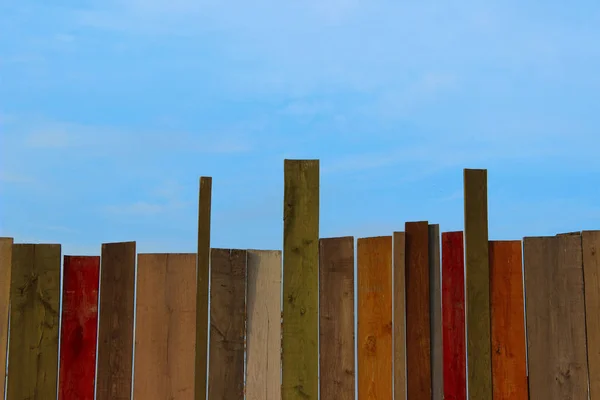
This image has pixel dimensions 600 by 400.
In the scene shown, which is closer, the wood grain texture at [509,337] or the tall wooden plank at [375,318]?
the tall wooden plank at [375,318]

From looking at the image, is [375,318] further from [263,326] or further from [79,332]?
[79,332]

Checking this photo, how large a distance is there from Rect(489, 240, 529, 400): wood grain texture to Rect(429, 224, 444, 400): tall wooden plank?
0.46 m

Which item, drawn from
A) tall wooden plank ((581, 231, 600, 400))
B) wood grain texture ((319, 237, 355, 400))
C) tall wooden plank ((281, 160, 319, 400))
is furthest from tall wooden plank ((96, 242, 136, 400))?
tall wooden plank ((581, 231, 600, 400))

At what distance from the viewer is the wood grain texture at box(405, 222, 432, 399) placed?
5.30m

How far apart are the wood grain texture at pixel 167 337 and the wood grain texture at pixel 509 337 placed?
2419mm

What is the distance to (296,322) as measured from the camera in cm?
535

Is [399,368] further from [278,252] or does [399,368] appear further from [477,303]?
[278,252]

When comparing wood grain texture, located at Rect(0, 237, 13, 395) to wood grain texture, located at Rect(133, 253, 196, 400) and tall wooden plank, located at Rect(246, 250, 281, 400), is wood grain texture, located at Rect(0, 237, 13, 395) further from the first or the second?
tall wooden plank, located at Rect(246, 250, 281, 400)

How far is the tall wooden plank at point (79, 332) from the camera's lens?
5352 millimetres

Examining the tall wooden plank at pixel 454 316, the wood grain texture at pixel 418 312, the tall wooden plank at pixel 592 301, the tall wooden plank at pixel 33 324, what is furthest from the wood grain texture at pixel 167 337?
the tall wooden plank at pixel 592 301

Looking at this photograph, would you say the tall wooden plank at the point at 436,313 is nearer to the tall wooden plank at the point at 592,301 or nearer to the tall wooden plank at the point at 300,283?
the tall wooden plank at the point at 300,283

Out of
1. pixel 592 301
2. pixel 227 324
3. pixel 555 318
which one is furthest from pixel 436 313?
pixel 227 324

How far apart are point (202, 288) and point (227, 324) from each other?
1.14 feet

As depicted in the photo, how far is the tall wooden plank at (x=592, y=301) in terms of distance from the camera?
5.44m
